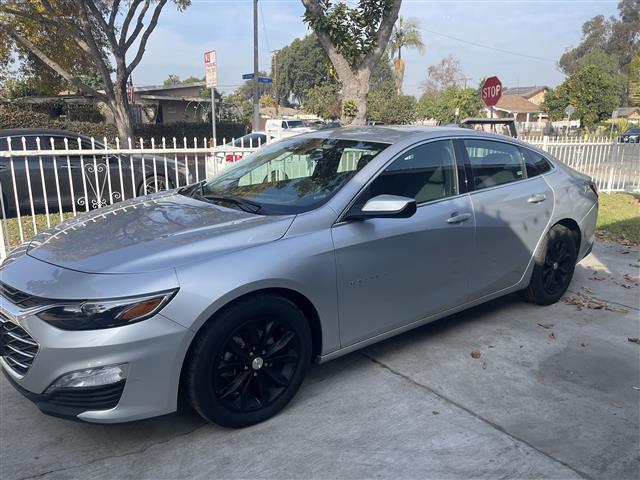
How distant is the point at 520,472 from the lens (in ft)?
8.65

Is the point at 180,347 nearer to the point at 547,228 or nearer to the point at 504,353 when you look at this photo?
the point at 504,353

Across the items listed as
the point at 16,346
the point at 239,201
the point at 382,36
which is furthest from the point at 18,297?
Answer: the point at 382,36

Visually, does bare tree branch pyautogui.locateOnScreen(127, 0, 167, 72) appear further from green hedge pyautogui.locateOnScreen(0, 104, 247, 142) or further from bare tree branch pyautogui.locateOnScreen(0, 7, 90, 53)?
green hedge pyautogui.locateOnScreen(0, 104, 247, 142)

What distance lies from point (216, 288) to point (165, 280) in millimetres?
247

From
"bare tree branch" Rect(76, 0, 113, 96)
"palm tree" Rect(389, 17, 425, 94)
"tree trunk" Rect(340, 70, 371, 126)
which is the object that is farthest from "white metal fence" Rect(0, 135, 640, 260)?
"palm tree" Rect(389, 17, 425, 94)

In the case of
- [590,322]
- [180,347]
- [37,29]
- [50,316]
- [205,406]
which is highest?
[37,29]

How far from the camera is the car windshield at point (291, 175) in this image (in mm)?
3371

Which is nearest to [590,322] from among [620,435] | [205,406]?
[620,435]

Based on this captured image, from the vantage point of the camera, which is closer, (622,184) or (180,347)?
(180,347)

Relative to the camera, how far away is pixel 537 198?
448cm

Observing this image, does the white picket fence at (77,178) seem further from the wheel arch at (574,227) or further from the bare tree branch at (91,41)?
the bare tree branch at (91,41)

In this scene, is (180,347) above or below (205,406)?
above

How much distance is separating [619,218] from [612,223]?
0.55 metres

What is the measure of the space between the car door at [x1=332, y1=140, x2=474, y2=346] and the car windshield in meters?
0.23
